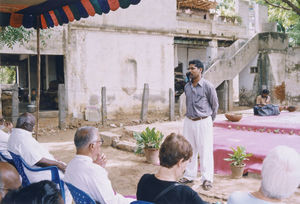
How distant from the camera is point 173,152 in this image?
2346 mm

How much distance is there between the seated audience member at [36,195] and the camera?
149cm

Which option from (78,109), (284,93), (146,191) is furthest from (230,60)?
(146,191)

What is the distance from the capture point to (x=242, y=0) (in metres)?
22.8

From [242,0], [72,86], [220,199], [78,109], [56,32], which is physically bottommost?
[220,199]

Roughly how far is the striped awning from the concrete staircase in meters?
10.2

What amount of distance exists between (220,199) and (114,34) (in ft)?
31.1

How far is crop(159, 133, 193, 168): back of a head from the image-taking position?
7.61ft

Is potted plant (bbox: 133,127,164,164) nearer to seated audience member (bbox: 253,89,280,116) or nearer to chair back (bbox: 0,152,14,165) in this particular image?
chair back (bbox: 0,152,14,165)

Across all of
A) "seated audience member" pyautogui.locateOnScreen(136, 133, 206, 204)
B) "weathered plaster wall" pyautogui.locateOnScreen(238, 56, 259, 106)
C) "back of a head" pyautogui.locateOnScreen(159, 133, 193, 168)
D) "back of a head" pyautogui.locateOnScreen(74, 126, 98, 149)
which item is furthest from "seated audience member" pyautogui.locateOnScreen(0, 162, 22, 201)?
"weathered plaster wall" pyautogui.locateOnScreen(238, 56, 259, 106)

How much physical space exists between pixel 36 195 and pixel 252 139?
601 centimetres

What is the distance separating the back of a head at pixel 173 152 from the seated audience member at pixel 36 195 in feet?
3.08

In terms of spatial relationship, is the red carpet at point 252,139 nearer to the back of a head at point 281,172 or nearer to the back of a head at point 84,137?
the back of a head at point 84,137

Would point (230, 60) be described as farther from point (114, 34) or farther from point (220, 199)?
point (220, 199)

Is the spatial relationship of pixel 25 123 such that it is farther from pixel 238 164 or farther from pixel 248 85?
pixel 248 85
